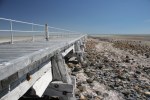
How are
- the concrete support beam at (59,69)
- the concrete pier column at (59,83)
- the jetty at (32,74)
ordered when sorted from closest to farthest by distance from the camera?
the jetty at (32,74)
the concrete pier column at (59,83)
the concrete support beam at (59,69)

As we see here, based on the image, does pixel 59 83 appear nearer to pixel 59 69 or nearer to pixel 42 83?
pixel 59 69

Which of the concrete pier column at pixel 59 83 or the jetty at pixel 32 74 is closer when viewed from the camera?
the jetty at pixel 32 74

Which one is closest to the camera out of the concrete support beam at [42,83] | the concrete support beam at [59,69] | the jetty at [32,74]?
the jetty at [32,74]

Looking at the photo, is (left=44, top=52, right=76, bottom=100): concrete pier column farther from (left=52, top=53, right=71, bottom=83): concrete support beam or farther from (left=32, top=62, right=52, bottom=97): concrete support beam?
(left=32, top=62, right=52, bottom=97): concrete support beam

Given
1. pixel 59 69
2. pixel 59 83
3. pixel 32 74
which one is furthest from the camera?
pixel 59 69

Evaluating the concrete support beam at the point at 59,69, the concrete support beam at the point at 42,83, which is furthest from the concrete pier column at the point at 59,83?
the concrete support beam at the point at 42,83

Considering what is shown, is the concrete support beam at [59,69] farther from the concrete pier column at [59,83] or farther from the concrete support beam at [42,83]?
the concrete support beam at [42,83]

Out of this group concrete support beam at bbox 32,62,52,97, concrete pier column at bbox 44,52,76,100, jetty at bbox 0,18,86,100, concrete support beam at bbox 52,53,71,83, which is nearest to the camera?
jetty at bbox 0,18,86,100

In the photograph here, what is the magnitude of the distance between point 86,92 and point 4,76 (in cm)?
545

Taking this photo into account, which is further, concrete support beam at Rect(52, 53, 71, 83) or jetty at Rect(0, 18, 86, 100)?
concrete support beam at Rect(52, 53, 71, 83)

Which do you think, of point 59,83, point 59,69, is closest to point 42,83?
point 59,83

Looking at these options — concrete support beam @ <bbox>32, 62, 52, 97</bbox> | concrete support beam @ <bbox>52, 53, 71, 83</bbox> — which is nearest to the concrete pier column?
concrete support beam @ <bbox>52, 53, 71, 83</bbox>

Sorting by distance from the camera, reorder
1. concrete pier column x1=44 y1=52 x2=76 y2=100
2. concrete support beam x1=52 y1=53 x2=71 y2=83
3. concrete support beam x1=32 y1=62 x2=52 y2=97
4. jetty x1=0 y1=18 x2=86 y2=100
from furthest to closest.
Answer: concrete support beam x1=52 y1=53 x2=71 y2=83, concrete pier column x1=44 y1=52 x2=76 y2=100, concrete support beam x1=32 y1=62 x2=52 y2=97, jetty x1=0 y1=18 x2=86 y2=100

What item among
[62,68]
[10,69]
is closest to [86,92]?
[62,68]
